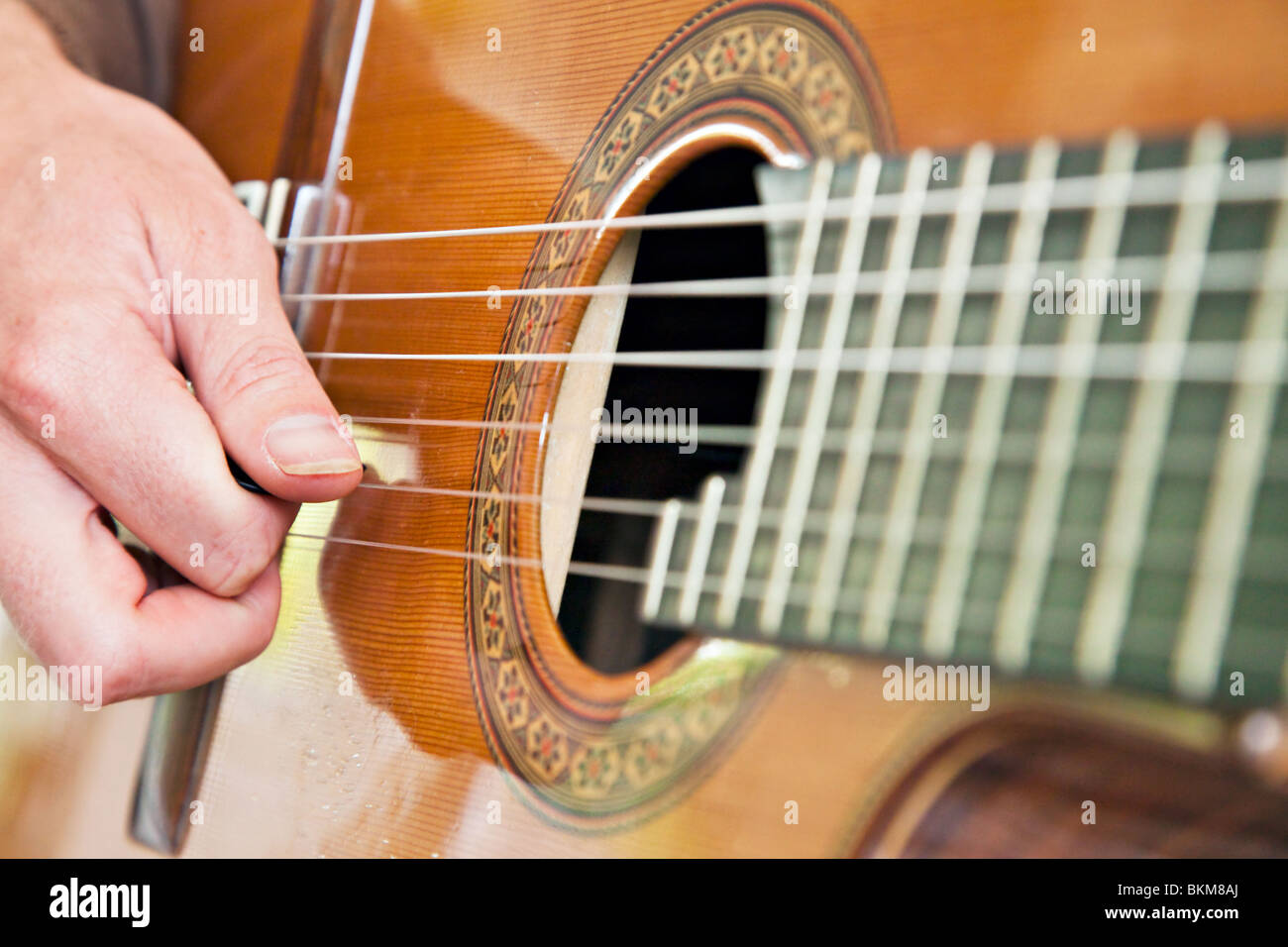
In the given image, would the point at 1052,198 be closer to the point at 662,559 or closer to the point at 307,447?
the point at 662,559

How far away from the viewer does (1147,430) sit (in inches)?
12.8

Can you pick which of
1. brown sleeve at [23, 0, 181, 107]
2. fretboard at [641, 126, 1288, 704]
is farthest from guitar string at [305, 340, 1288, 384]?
brown sleeve at [23, 0, 181, 107]

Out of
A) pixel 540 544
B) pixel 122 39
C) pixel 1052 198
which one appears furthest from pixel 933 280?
pixel 122 39

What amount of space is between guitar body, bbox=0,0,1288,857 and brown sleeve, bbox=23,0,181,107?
0.07m

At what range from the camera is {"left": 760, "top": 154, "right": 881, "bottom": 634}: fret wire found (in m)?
0.42

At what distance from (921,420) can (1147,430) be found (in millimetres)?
86

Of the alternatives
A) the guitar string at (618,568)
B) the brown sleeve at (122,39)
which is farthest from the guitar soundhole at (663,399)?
the brown sleeve at (122,39)

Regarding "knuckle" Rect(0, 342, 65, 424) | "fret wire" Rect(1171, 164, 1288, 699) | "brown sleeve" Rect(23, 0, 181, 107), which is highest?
"brown sleeve" Rect(23, 0, 181, 107)

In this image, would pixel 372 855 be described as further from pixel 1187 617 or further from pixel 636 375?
pixel 1187 617

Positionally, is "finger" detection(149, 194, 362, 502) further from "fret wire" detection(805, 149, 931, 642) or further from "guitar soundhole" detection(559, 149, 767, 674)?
"fret wire" detection(805, 149, 931, 642)

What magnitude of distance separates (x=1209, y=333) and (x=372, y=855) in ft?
1.86

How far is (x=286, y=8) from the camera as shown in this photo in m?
0.89

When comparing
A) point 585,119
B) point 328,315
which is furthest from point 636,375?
point 328,315

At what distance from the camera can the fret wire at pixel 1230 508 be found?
30 cm
